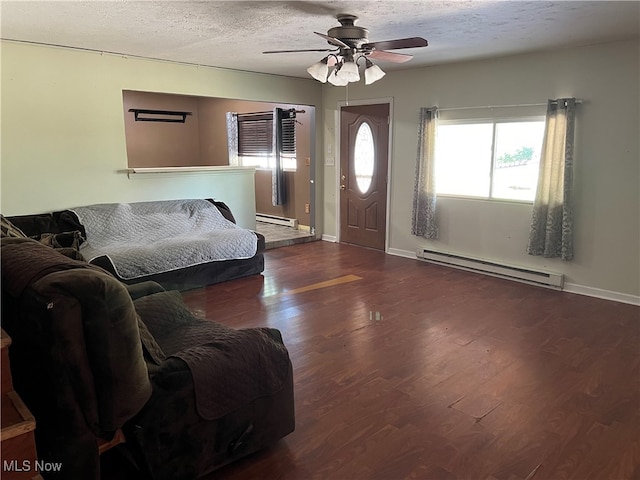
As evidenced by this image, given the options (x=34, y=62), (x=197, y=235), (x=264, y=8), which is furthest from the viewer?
(x=197, y=235)

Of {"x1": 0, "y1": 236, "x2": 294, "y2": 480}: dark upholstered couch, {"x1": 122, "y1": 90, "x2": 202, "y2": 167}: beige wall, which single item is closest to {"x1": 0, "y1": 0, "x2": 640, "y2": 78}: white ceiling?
{"x1": 0, "y1": 236, "x2": 294, "y2": 480}: dark upholstered couch

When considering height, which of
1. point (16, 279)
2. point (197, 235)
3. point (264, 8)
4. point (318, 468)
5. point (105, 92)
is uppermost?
point (264, 8)

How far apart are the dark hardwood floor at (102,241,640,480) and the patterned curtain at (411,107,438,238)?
2.98ft

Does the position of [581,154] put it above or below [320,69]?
below

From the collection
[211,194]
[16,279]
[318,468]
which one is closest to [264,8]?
[16,279]

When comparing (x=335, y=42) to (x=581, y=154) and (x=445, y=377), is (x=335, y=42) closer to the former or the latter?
(x=445, y=377)

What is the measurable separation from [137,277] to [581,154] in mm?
4375

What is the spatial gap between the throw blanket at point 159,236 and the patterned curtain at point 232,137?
3.24 m

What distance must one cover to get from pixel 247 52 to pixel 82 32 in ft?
4.93

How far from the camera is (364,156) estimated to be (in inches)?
262

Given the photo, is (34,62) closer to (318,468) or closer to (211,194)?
(211,194)

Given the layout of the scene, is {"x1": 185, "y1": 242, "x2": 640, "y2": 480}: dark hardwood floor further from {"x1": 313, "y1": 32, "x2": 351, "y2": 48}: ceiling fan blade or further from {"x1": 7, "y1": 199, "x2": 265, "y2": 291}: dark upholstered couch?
{"x1": 313, "y1": 32, "x2": 351, "y2": 48}: ceiling fan blade

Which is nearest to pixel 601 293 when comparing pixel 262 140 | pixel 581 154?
pixel 581 154

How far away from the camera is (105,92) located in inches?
194
